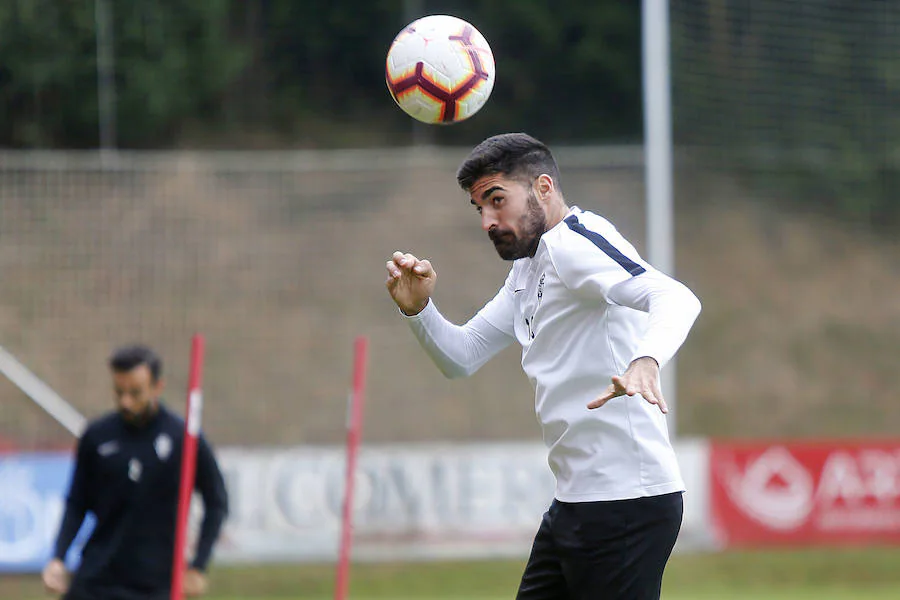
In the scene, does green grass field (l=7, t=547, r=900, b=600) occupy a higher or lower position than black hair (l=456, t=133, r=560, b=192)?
lower

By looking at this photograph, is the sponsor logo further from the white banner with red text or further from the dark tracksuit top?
the white banner with red text

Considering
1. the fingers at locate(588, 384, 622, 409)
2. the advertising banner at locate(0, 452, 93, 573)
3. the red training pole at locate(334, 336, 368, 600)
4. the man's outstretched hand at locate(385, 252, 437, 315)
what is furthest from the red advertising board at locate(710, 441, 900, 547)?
the fingers at locate(588, 384, 622, 409)

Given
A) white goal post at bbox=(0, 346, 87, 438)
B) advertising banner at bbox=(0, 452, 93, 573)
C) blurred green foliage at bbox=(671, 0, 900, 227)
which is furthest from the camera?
blurred green foliage at bbox=(671, 0, 900, 227)

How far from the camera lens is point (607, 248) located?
3564 mm

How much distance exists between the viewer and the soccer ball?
14.4ft

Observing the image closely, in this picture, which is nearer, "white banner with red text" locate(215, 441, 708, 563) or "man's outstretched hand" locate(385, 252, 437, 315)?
"man's outstretched hand" locate(385, 252, 437, 315)

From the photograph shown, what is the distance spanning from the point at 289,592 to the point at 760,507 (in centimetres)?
474

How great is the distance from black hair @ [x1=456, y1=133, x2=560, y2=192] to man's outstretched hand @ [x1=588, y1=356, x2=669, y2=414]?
820 millimetres

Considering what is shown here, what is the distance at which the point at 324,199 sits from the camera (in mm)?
16781

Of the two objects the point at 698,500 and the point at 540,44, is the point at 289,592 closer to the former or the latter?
the point at 698,500

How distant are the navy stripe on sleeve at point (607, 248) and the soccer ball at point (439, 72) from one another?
0.89 meters

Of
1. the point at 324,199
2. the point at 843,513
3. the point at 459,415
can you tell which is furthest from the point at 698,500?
the point at 324,199

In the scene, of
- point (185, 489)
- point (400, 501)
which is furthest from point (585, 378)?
point (400, 501)

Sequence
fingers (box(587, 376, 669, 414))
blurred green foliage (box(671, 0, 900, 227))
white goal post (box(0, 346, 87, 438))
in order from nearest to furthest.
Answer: fingers (box(587, 376, 669, 414)), white goal post (box(0, 346, 87, 438)), blurred green foliage (box(671, 0, 900, 227))
